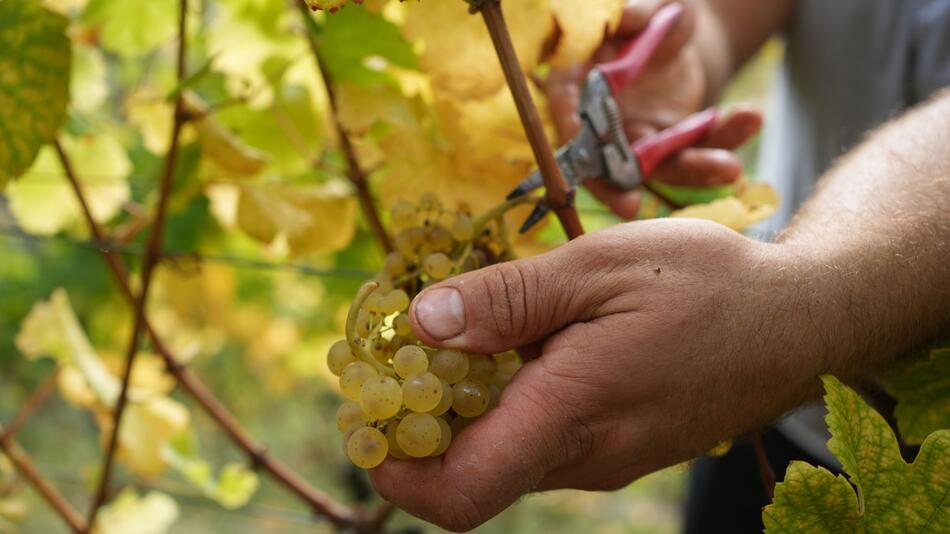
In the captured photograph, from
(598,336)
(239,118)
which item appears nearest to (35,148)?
(239,118)

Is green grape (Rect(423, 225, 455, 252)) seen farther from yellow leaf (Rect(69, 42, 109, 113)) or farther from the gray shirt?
yellow leaf (Rect(69, 42, 109, 113))

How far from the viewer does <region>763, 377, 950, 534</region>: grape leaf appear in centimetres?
46

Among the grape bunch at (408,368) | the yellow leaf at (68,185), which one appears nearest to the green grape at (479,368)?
the grape bunch at (408,368)

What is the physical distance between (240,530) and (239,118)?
6.24 feet

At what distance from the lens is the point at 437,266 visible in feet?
1.83

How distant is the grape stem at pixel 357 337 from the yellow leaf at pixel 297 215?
327 millimetres

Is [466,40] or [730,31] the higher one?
[466,40]

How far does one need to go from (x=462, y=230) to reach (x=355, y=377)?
A: 138mm

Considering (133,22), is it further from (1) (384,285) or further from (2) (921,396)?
(2) (921,396)

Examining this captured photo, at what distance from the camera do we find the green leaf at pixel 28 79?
657 millimetres

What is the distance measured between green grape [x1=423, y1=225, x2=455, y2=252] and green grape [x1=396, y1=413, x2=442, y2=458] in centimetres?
15

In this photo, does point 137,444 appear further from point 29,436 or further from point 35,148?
point 29,436

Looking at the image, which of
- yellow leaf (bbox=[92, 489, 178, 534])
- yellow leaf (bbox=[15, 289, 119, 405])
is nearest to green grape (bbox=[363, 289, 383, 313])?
yellow leaf (bbox=[15, 289, 119, 405])

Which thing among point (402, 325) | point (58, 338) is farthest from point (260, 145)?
point (402, 325)
